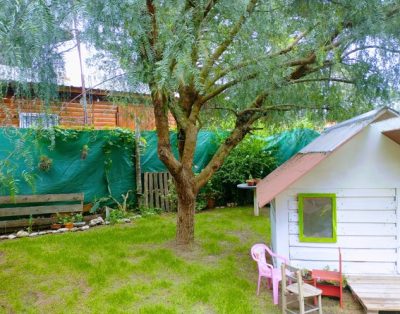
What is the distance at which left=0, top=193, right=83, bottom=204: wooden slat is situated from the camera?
5.82m

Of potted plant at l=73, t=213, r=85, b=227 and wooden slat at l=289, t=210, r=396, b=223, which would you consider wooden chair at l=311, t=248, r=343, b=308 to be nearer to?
wooden slat at l=289, t=210, r=396, b=223

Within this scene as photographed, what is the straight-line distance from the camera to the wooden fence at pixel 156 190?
7.58 metres

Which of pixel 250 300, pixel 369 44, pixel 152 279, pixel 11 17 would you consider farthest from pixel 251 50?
pixel 152 279

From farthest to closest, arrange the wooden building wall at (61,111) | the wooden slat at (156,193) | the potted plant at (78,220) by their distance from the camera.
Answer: the wooden slat at (156,193) → the potted plant at (78,220) → the wooden building wall at (61,111)

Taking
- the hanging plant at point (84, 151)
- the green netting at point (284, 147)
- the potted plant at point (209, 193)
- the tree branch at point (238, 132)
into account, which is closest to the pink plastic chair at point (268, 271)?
the tree branch at point (238, 132)

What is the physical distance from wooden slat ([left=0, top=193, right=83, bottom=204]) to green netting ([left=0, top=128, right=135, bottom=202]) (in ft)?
0.44

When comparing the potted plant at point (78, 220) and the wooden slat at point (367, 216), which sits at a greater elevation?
the wooden slat at point (367, 216)

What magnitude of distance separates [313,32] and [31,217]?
5.72 meters

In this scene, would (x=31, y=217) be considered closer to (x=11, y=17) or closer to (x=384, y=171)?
(x=11, y=17)

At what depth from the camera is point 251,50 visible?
3.33 metres

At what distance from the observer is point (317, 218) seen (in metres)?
3.65

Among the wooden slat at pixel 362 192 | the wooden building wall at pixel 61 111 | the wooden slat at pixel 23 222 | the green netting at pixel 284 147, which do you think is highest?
the wooden building wall at pixel 61 111

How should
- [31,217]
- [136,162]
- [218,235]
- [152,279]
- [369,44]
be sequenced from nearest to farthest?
[369,44] < [152,279] < [218,235] < [31,217] < [136,162]

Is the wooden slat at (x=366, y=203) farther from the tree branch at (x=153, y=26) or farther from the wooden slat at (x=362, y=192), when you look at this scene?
the tree branch at (x=153, y=26)
